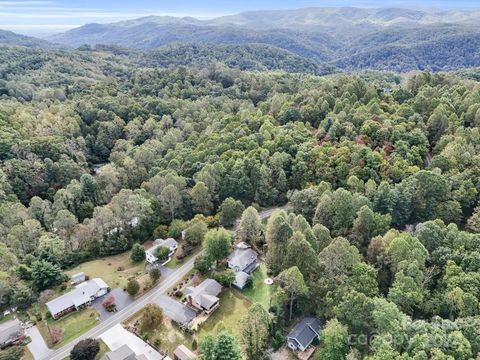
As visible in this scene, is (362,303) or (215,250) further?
(215,250)

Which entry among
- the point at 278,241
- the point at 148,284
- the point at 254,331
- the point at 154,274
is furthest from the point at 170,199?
the point at 254,331

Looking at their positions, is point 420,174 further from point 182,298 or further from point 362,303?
point 182,298

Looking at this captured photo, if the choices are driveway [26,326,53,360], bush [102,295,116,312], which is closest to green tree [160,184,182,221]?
bush [102,295,116,312]

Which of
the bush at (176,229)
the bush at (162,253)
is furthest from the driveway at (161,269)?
the bush at (176,229)

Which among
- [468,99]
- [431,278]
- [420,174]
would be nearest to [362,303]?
[431,278]

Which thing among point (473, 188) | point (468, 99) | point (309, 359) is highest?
point (468, 99)
